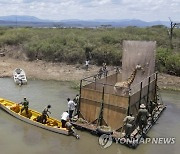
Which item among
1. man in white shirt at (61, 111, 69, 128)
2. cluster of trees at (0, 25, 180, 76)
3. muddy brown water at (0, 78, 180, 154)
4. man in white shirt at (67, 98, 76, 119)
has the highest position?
cluster of trees at (0, 25, 180, 76)

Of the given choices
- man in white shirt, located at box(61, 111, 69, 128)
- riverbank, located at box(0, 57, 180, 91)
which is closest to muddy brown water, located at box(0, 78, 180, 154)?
man in white shirt, located at box(61, 111, 69, 128)

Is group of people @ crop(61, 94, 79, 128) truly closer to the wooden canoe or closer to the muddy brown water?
the wooden canoe

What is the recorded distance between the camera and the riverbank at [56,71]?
26.6 m

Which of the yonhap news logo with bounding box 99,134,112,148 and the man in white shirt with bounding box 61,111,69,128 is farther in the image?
the man in white shirt with bounding box 61,111,69,128

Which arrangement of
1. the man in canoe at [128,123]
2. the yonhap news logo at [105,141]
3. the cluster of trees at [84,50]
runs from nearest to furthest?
the man in canoe at [128,123]
the yonhap news logo at [105,141]
the cluster of trees at [84,50]

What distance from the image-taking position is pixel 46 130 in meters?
15.2

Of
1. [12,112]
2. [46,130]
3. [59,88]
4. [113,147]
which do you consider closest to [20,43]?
[59,88]

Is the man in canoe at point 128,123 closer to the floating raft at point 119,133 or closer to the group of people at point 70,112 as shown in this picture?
the floating raft at point 119,133

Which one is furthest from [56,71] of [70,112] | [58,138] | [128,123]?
[128,123]

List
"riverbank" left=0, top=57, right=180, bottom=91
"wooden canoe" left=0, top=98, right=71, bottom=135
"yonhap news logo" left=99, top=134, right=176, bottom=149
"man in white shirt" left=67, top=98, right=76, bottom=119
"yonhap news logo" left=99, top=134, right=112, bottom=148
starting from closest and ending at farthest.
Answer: "yonhap news logo" left=99, top=134, right=176, bottom=149
"yonhap news logo" left=99, top=134, right=112, bottom=148
"wooden canoe" left=0, top=98, right=71, bottom=135
"man in white shirt" left=67, top=98, right=76, bottom=119
"riverbank" left=0, top=57, right=180, bottom=91

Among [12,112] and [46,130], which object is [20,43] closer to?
[12,112]

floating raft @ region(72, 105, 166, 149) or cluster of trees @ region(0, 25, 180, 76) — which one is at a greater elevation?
cluster of trees @ region(0, 25, 180, 76)

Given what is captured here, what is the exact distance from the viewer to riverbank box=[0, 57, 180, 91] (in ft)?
87.1

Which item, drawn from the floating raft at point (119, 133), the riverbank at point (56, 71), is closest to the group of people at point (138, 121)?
the floating raft at point (119, 133)
